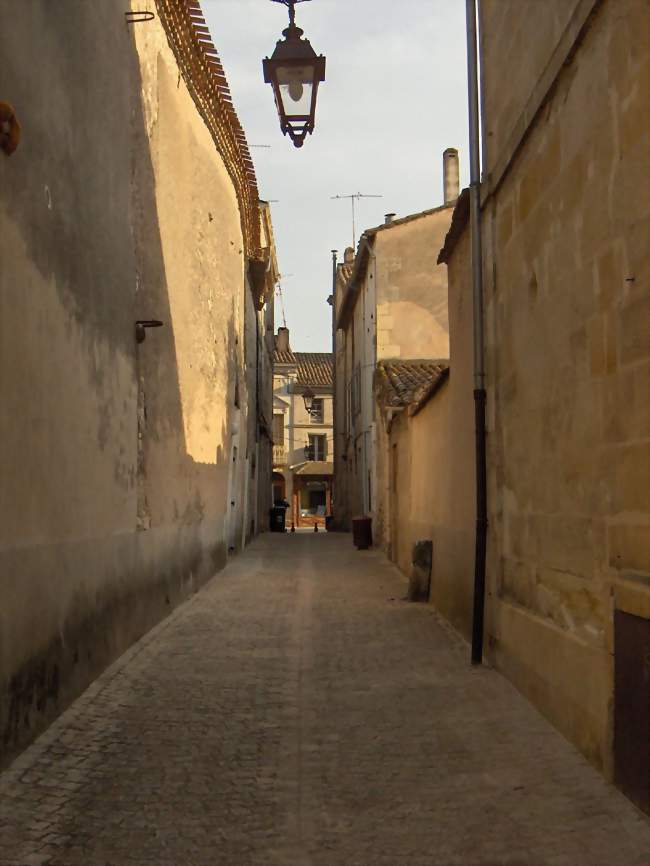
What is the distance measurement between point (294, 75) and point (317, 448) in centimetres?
4389

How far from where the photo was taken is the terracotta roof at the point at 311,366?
166ft

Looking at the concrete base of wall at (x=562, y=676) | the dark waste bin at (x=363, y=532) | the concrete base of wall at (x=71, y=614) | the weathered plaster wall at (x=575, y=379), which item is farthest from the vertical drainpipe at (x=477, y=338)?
the dark waste bin at (x=363, y=532)

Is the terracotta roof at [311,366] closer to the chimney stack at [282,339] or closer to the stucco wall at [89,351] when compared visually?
the chimney stack at [282,339]

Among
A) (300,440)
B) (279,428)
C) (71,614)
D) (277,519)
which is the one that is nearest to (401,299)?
(277,519)

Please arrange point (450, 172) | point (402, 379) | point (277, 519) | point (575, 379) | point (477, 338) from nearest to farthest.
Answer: point (575, 379) → point (477, 338) → point (402, 379) → point (450, 172) → point (277, 519)

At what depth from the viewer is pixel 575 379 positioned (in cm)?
500

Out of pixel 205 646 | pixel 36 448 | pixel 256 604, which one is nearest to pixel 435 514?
pixel 256 604

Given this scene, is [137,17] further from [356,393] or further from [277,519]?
[277,519]

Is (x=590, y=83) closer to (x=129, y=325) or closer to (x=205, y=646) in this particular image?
(x=129, y=325)

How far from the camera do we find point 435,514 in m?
10.6

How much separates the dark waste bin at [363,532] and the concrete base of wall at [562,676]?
13.8 metres

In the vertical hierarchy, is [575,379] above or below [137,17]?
below

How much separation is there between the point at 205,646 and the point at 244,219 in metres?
12.2

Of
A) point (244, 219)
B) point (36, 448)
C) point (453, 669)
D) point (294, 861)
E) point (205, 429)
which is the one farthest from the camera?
point (244, 219)
